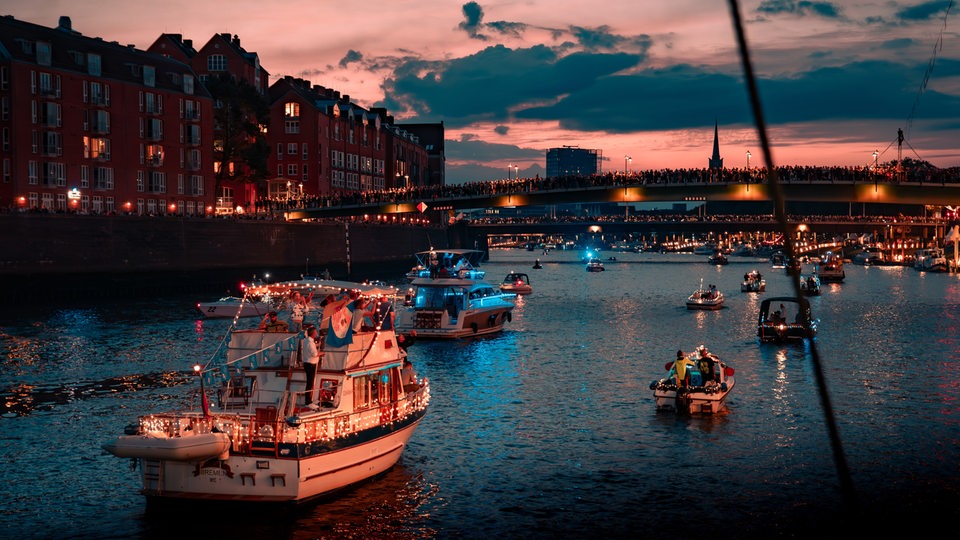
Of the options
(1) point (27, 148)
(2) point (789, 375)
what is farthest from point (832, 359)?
(1) point (27, 148)

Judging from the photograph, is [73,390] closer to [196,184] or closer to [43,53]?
[43,53]

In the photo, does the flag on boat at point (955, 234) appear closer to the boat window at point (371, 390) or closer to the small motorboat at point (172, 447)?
the boat window at point (371, 390)

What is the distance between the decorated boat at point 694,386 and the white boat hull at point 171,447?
1976 centimetres

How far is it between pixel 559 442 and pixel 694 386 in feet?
22.9

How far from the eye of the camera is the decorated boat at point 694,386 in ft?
127

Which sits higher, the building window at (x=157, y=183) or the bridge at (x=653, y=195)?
the building window at (x=157, y=183)

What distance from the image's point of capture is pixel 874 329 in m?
74.8

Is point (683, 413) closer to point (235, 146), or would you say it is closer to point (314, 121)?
point (235, 146)

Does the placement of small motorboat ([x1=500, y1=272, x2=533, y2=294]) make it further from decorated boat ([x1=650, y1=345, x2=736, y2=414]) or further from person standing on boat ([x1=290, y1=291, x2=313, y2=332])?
person standing on boat ([x1=290, y1=291, x2=313, y2=332])

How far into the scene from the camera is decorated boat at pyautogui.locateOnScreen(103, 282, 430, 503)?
2458cm

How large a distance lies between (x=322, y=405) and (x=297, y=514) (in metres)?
3.53

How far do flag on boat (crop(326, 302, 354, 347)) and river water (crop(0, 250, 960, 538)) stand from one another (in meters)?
4.22

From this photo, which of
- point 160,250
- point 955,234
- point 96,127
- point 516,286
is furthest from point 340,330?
point 955,234

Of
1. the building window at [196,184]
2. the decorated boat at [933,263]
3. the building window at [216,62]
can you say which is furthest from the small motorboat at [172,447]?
the decorated boat at [933,263]
